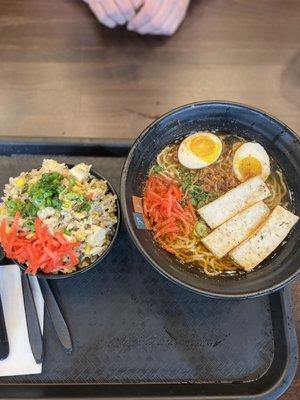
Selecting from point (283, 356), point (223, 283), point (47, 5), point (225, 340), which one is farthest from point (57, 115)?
point (283, 356)

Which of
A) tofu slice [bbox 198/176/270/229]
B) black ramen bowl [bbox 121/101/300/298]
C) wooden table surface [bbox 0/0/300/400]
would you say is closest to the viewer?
black ramen bowl [bbox 121/101/300/298]

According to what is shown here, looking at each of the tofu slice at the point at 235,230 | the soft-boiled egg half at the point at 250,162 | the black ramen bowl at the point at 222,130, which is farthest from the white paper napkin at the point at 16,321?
the soft-boiled egg half at the point at 250,162

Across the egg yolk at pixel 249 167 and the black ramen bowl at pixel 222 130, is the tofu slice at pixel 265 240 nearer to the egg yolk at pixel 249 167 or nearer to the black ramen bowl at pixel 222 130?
the black ramen bowl at pixel 222 130

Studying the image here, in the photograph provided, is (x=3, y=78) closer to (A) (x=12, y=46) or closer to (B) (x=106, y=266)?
(A) (x=12, y=46)

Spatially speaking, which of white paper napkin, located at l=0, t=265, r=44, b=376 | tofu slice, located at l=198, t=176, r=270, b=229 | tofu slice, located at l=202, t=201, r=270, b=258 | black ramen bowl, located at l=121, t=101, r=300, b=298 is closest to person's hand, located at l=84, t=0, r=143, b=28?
black ramen bowl, located at l=121, t=101, r=300, b=298

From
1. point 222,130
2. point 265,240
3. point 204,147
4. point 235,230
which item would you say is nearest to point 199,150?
point 204,147

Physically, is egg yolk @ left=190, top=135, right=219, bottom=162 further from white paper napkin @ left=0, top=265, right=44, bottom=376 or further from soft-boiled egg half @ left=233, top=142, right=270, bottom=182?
white paper napkin @ left=0, top=265, right=44, bottom=376
